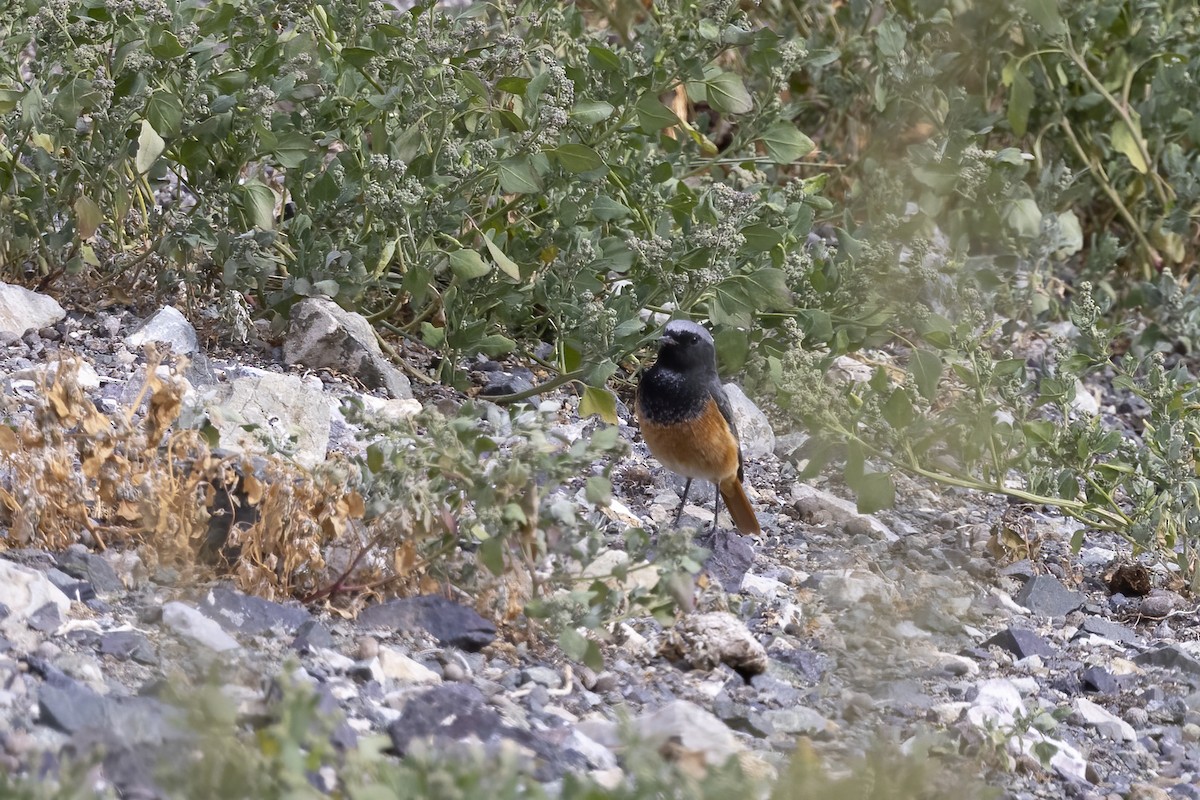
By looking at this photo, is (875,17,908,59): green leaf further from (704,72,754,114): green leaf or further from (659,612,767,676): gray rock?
(659,612,767,676): gray rock

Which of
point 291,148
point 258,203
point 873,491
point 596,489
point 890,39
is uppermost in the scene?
point 890,39

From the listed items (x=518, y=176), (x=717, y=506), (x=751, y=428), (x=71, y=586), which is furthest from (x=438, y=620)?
(x=751, y=428)

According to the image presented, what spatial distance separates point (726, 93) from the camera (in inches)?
195

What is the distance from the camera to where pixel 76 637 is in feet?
10.3

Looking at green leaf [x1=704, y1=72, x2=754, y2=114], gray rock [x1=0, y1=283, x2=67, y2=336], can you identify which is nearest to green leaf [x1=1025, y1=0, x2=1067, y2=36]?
green leaf [x1=704, y1=72, x2=754, y2=114]

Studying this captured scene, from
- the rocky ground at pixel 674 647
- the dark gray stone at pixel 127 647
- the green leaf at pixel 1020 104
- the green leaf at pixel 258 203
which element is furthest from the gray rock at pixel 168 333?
the green leaf at pixel 1020 104

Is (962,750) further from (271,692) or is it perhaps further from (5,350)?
(5,350)

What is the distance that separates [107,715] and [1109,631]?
2992mm

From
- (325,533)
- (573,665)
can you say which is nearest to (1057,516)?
(573,665)

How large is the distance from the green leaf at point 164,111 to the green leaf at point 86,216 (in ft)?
1.38

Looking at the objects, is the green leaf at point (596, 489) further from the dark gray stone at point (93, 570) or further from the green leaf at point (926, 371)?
the green leaf at point (926, 371)

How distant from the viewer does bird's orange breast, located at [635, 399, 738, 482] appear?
4730 millimetres

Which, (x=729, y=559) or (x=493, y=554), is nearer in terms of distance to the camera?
(x=493, y=554)

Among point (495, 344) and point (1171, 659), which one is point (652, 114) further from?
point (1171, 659)
